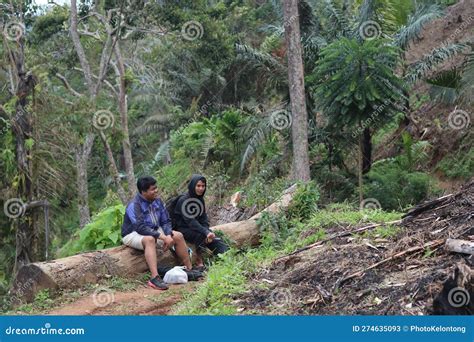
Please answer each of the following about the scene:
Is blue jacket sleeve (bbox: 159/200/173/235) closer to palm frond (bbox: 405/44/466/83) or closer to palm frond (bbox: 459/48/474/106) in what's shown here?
palm frond (bbox: 459/48/474/106)

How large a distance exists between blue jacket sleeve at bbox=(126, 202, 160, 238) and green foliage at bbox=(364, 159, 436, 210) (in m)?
8.93

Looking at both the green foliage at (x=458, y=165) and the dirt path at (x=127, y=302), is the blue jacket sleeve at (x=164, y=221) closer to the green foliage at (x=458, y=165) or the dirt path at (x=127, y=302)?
the dirt path at (x=127, y=302)

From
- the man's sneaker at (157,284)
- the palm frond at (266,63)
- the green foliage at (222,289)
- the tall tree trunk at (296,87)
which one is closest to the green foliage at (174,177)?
the palm frond at (266,63)

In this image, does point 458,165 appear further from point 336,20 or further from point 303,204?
point 303,204

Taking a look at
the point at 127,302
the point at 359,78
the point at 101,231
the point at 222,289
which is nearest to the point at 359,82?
the point at 359,78

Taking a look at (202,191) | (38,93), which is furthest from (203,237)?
(38,93)

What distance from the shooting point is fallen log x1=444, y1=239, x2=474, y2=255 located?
6598mm

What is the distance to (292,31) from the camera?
16.4 meters

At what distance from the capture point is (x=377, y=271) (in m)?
6.94

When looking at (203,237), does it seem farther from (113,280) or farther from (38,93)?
(38,93)

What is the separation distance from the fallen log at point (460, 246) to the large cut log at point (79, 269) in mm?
4260

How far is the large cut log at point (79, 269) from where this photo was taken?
886 centimetres

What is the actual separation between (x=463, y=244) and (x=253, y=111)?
55.7 feet

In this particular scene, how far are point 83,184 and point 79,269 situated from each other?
10.7m
